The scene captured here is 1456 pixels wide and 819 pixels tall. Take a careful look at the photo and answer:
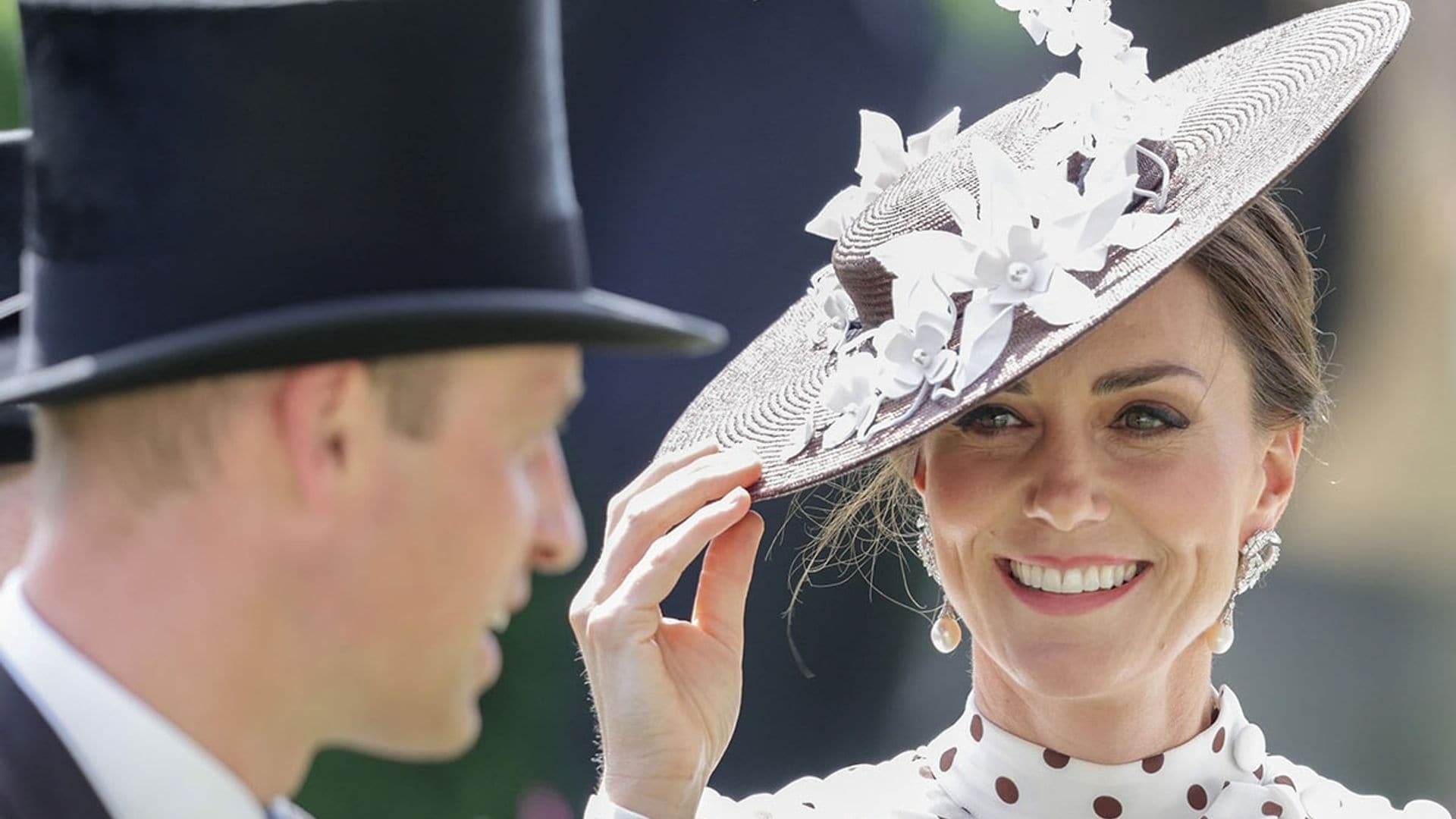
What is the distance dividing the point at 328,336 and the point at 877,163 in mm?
1320

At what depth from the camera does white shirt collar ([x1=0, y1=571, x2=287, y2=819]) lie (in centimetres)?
87

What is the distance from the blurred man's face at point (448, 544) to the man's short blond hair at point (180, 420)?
1 cm

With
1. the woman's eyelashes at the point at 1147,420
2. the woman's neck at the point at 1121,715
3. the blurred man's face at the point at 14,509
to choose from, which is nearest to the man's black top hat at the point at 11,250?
the blurred man's face at the point at 14,509

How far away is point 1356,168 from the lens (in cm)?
367

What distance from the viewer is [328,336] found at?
853mm

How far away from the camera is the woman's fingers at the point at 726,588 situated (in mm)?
1969

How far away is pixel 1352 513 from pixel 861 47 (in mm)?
1610

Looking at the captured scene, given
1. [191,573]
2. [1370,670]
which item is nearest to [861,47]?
[1370,670]

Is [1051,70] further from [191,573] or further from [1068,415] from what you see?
[191,573]

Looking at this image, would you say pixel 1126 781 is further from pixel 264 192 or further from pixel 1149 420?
pixel 264 192

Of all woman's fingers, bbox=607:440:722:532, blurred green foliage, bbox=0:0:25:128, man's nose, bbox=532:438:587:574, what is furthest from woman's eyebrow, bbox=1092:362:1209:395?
blurred green foliage, bbox=0:0:25:128

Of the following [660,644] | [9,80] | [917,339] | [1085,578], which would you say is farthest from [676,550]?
[9,80]

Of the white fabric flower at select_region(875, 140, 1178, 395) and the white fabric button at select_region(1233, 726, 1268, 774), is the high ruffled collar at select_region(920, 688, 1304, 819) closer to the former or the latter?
the white fabric button at select_region(1233, 726, 1268, 774)

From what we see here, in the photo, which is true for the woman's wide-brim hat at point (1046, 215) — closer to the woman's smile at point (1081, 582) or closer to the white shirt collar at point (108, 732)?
the woman's smile at point (1081, 582)
